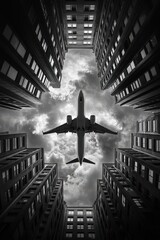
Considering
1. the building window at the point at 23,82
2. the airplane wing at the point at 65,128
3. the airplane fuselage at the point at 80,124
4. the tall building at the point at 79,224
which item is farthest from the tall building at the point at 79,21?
the tall building at the point at 79,224

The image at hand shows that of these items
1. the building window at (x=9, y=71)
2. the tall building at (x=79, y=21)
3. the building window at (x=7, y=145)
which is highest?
the tall building at (x=79, y=21)

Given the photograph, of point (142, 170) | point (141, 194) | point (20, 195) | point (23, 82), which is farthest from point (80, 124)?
point (20, 195)

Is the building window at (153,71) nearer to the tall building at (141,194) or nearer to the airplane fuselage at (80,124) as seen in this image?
the airplane fuselage at (80,124)

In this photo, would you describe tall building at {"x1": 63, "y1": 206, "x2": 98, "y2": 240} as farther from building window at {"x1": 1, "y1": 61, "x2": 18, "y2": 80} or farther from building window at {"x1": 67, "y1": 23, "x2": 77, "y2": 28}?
building window at {"x1": 67, "y1": 23, "x2": 77, "y2": 28}

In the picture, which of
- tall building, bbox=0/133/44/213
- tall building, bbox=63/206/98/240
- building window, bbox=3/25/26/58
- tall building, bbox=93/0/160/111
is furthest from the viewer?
tall building, bbox=63/206/98/240

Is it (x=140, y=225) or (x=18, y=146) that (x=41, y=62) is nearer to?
(x=18, y=146)

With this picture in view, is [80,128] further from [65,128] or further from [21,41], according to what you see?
[21,41]

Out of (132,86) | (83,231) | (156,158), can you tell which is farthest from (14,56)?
(83,231)

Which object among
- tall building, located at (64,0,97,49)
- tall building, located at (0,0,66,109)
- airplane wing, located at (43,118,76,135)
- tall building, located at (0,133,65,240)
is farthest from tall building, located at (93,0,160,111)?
tall building, located at (0,133,65,240)
